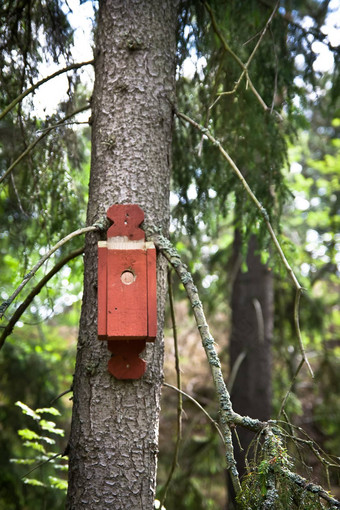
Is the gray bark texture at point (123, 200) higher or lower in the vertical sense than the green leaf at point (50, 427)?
higher

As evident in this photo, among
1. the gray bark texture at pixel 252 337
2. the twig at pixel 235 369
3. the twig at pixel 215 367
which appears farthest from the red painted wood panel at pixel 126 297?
the gray bark texture at pixel 252 337

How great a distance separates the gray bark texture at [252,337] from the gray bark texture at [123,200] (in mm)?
3846

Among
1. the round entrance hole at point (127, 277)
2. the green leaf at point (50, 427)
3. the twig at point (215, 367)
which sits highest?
the round entrance hole at point (127, 277)

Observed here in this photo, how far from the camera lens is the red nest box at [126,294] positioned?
6.17 feet

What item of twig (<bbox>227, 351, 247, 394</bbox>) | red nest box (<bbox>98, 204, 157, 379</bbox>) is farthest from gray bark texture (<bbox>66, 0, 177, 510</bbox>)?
twig (<bbox>227, 351, 247, 394</bbox>)

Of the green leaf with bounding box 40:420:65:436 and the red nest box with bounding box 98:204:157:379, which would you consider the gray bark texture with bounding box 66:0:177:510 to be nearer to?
the red nest box with bounding box 98:204:157:379

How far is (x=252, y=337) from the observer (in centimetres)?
595

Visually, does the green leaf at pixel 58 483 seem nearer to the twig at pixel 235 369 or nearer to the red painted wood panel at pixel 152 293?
the red painted wood panel at pixel 152 293

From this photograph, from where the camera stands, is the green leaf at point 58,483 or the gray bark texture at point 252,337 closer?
the green leaf at point 58,483

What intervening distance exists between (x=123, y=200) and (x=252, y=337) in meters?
4.17

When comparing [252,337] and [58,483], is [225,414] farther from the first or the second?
[252,337]

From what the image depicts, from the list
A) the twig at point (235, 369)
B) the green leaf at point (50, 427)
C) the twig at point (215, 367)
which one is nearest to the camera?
the twig at point (215, 367)

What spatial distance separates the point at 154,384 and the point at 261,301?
13.6ft

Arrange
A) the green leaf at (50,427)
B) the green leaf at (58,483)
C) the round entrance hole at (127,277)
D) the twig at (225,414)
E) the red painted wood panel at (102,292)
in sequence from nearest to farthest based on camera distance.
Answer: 1. the twig at (225,414)
2. the red painted wood panel at (102,292)
3. the round entrance hole at (127,277)
4. the green leaf at (50,427)
5. the green leaf at (58,483)
